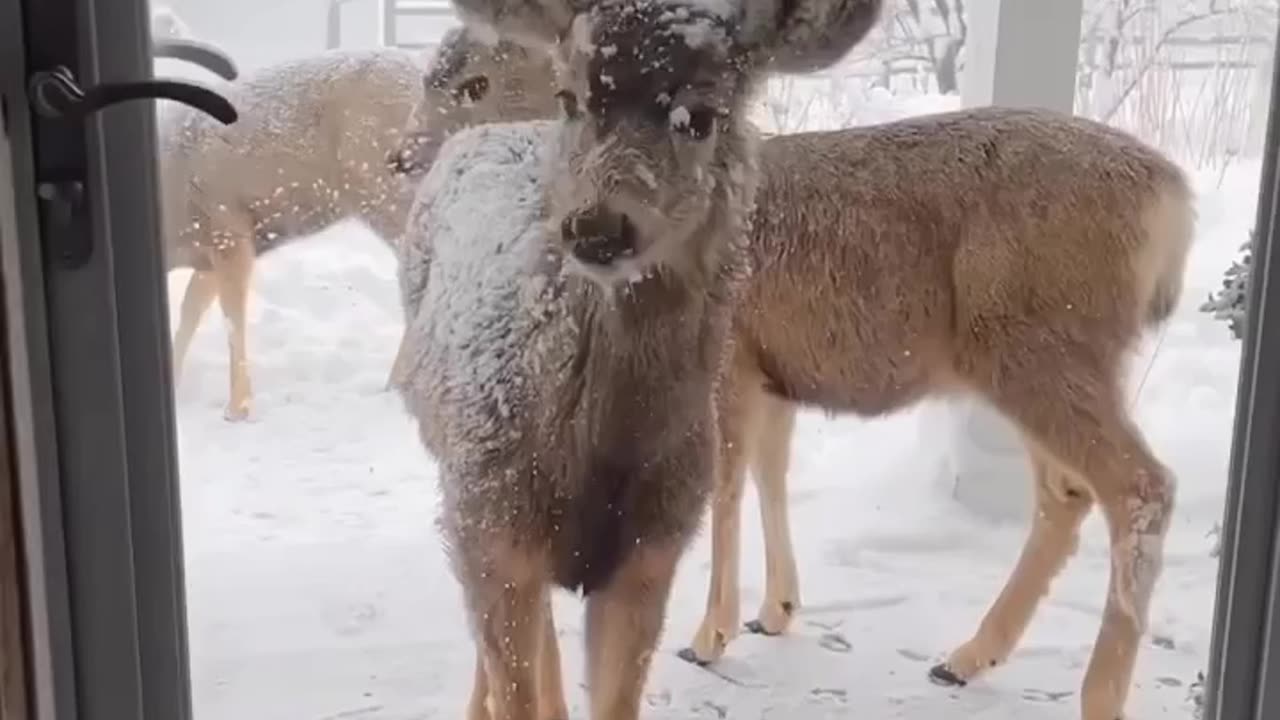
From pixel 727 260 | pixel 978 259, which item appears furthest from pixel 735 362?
pixel 978 259

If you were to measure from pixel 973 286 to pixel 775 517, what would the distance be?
0.27 m

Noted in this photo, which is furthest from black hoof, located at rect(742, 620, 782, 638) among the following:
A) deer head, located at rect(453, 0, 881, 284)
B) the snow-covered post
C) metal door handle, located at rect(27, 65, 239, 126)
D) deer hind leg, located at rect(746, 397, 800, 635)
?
metal door handle, located at rect(27, 65, 239, 126)

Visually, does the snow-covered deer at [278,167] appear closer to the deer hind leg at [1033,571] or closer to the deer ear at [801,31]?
the deer ear at [801,31]

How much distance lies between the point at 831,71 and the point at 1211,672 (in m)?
0.65

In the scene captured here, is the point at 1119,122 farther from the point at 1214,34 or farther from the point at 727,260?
the point at 727,260

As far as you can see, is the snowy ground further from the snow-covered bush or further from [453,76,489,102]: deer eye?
[453,76,489,102]: deer eye

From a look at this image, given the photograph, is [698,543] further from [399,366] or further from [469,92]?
[469,92]

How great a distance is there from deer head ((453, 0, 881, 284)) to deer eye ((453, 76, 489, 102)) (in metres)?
0.06

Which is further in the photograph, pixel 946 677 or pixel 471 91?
pixel 946 677

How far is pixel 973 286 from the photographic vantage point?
126cm

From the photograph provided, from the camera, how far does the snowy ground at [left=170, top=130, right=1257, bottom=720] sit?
130 centimetres

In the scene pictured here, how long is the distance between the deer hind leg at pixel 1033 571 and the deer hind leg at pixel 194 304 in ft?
2.39

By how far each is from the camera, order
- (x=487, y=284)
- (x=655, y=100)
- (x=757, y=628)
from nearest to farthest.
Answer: (x=655, y=100), (x=487, y=284), (x=757, y=628)

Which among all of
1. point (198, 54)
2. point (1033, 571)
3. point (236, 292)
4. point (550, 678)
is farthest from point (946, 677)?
point (198, 54)
